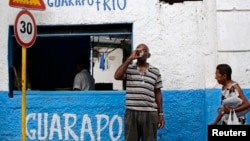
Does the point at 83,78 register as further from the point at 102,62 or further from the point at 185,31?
the point at 185,31

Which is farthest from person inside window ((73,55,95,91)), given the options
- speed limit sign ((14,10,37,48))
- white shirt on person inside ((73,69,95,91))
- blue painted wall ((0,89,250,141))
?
speed limit sign ((14,10,37,48))

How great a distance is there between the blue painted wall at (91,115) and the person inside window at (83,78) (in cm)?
14

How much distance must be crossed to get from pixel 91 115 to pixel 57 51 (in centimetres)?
202

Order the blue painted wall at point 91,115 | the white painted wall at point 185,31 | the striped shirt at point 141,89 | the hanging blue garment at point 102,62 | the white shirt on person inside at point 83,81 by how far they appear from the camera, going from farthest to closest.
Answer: the hanging blue garment at point 102,62 → the white shirt on person inside at point 83,81 → the blue painted wall at point 91,115 → the white painted wall at point 185,31 → the striped shirt at point 141,89

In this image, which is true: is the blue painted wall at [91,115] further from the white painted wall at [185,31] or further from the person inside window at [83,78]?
Result: the white painted wall at [185,31]

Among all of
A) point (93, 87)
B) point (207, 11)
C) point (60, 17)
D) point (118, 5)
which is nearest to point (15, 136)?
point (93, 87)

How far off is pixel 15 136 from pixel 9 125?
0.21 meters

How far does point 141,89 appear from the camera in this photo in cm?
735

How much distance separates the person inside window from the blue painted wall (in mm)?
143

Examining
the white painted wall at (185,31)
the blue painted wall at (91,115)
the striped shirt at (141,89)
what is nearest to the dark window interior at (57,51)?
the white painted wall at (185,31)

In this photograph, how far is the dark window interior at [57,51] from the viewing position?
29.1ft

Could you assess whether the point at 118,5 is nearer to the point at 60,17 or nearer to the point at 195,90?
the point at 60,17

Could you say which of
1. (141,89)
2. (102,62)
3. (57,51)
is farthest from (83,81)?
(141,89)

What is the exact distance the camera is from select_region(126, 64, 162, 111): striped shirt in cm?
734
